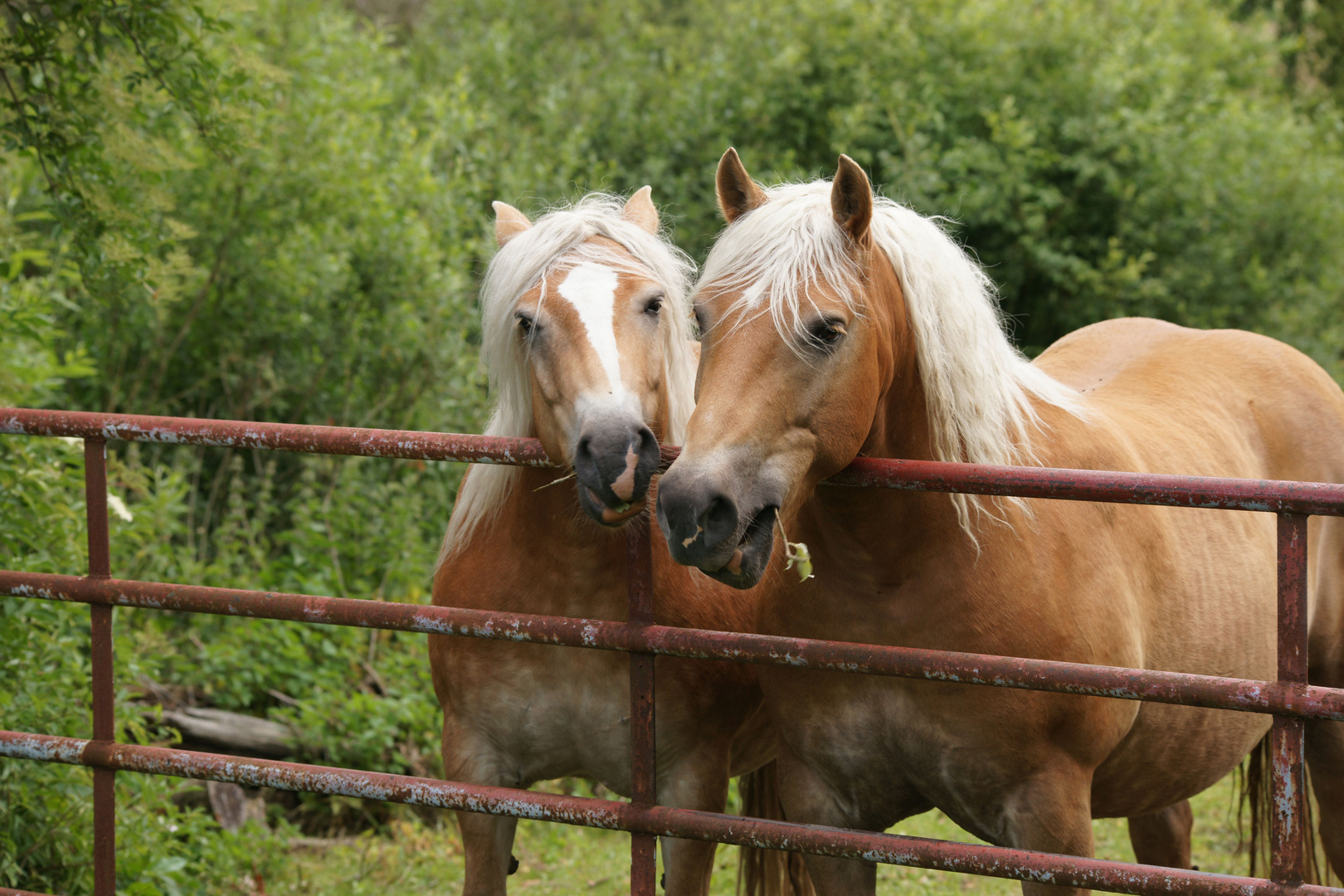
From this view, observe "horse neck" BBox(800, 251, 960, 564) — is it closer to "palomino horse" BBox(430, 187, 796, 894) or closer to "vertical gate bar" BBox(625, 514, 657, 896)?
"vertical gate bar" BBox(625, 514, 657, 896)

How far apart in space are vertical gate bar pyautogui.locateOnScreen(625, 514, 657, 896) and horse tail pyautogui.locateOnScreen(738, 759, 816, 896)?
4.16 ft

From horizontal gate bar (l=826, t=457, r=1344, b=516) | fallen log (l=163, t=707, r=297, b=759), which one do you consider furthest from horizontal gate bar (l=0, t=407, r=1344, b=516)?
fallen log (l=163, t=707, r=297, b=759)

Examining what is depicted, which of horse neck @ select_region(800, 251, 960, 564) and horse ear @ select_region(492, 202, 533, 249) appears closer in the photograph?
horse neck @ select_region(800, 251, 960, 564)

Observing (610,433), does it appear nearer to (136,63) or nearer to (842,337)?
(842,337)

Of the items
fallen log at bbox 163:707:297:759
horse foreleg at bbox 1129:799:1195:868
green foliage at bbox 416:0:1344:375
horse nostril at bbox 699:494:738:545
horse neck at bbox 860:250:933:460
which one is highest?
green foliage at bbox 416:0:1344:375

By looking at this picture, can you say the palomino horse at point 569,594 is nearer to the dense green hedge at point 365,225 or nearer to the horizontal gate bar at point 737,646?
the horizontal gate bar at point 737,646

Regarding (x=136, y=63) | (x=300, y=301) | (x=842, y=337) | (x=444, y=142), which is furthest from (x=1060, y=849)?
(x=444, y=142)

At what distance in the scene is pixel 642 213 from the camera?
3000 millimetres

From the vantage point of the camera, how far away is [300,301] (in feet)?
20.4

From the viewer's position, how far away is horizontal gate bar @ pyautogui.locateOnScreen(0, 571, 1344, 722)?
174 cm

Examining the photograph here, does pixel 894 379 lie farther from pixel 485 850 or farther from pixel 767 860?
pixel 767 860

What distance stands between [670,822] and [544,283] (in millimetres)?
1211

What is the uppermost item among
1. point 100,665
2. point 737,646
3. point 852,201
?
point 852,201

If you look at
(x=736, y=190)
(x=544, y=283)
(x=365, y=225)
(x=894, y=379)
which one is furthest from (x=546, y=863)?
(x=365, y=225)
